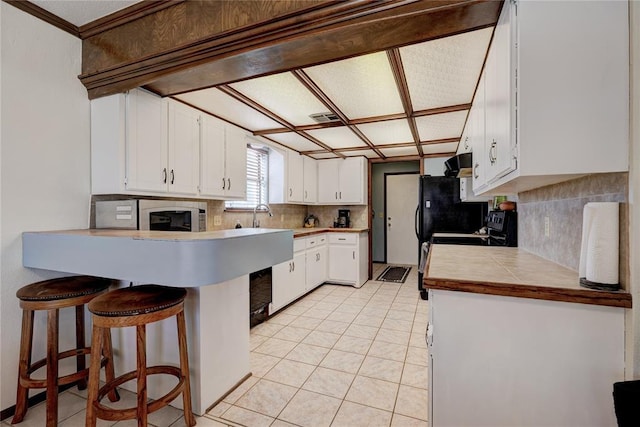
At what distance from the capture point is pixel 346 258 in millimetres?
4496

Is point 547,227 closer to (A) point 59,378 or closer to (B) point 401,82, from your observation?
(B) point 401,82

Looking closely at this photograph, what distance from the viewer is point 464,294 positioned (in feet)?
3.81

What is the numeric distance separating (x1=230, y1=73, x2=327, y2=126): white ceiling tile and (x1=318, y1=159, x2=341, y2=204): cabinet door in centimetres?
200

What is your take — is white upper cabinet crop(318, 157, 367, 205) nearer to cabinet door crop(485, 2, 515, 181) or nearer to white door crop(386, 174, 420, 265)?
white door crop(386, 174, 420, 265)

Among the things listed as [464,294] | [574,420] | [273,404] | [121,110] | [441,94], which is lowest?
[273,404]

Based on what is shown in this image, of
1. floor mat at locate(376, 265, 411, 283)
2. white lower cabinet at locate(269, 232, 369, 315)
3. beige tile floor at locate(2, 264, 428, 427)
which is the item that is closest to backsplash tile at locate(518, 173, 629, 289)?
beige tile floor at locate(2, 264, 428, 427)

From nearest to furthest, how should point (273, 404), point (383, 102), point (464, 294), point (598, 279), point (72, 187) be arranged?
point (598, 279) < point (464, 294) < point (273, 404) < point (72, 187) < point (383, 102)

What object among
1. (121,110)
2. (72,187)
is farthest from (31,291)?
(121,110)

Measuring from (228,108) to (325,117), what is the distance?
0.93 m

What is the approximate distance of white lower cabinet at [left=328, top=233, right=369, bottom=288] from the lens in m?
4.45

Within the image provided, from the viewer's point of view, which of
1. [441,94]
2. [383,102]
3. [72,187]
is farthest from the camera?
[383,102]

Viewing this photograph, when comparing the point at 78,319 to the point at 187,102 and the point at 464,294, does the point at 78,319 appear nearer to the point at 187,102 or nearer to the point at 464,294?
the point at 187,102

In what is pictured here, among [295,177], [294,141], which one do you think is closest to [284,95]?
[294,141]

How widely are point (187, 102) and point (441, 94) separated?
7.09 ft
